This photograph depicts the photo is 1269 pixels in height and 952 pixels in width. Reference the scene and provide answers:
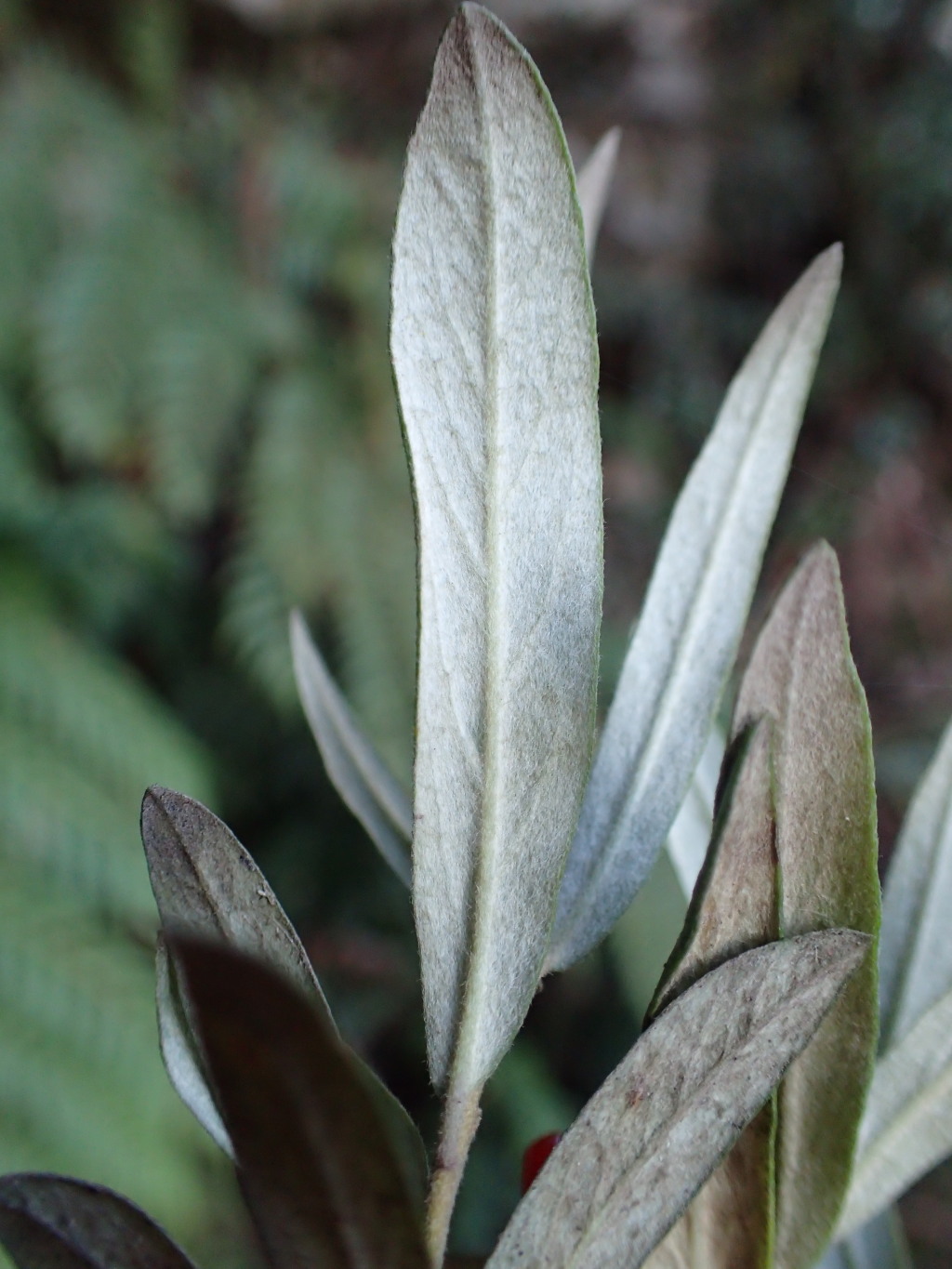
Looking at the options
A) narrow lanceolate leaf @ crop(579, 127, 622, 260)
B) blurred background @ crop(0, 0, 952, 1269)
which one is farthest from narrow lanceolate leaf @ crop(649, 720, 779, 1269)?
blurred background @ crop(0, 0, 952, 1269)

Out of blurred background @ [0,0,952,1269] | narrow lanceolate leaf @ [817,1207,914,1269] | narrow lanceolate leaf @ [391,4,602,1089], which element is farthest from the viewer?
blurred background @ [0,0,952,1269]

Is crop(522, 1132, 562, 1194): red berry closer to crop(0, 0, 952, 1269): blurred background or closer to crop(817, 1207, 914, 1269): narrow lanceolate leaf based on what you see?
crop(817, 1207, 914, 1269): narrow lanceolate leaf

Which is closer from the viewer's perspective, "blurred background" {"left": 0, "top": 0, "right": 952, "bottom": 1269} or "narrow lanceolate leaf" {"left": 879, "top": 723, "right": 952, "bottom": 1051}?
"narrow lanceolate leaf" {"left": 879, "top": 723, "right": 952, "bottom": 1051}

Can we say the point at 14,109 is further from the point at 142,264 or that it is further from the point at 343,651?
the point at 343,651

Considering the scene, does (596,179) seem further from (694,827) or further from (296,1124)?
(296,1124)

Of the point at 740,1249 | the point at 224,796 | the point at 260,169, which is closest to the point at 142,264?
the point at 260,169

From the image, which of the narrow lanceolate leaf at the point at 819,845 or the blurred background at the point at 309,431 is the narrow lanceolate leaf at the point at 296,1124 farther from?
the blurred background at the point at 309,431

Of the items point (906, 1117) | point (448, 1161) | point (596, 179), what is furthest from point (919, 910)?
point (596, 179)
